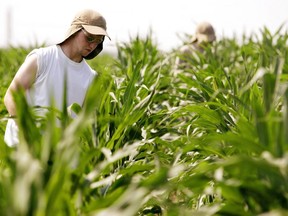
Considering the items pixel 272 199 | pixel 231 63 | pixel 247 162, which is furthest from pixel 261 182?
pixel 231 63

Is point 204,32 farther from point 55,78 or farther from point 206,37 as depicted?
point 55,78

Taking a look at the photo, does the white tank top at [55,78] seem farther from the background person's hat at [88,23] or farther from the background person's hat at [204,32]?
the background person's hat at [204,32]

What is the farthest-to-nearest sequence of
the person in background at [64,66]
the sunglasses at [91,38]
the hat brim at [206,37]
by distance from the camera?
the hat brim at [206,37] → the sunglasses at [91,38] → the person in background at [64,66]

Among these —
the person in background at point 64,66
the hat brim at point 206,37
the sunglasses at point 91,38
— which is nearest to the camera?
the person in background at point 64,66

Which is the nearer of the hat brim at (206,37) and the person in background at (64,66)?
the person in background at (64,66)

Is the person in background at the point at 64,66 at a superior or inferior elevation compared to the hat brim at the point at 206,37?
superior

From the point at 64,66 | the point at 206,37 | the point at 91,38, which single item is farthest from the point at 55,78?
the point at 206,37

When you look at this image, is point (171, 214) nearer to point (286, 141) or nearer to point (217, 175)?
point (217, 175)

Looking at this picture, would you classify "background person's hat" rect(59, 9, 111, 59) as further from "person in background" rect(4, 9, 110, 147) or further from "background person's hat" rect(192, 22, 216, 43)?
"background person's hat" rect(192, 22, 216, 43)

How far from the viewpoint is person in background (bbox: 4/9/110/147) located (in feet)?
8.40

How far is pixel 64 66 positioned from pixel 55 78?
85mm

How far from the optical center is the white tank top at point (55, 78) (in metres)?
2.60

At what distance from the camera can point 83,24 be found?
8.84 feet

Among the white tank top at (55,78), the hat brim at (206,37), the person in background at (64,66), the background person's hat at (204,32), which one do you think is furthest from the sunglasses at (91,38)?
the background person's hat at (204,32)
